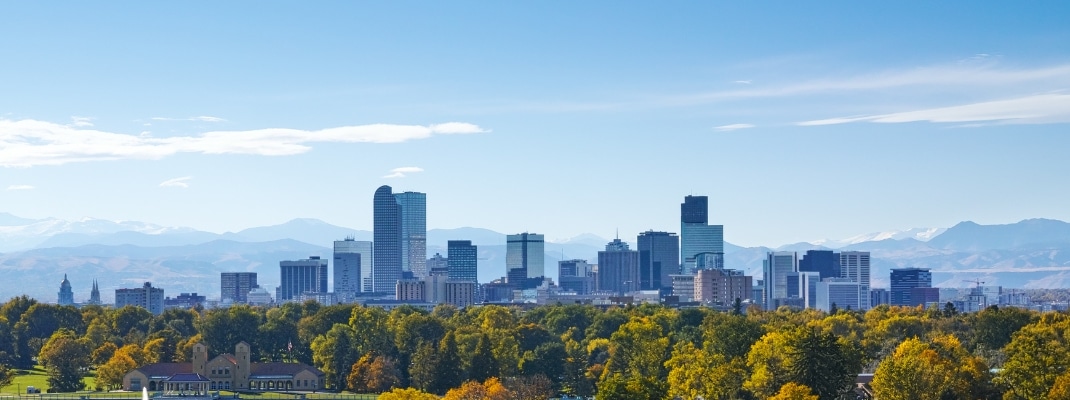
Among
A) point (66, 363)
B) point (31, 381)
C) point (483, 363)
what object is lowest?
point (31, 381)

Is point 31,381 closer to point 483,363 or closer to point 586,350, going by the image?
point 483,363

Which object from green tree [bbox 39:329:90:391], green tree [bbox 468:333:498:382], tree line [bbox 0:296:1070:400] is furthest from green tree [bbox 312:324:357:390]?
green tree [bbox 39:329:90:391]

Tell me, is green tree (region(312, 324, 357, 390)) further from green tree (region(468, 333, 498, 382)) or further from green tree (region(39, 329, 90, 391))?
green tree (region(39, 329, 90, 391))

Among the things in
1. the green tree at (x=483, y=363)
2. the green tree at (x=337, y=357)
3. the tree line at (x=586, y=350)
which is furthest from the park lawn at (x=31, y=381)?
the green tree at (x=483, y=363)

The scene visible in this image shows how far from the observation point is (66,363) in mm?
124125

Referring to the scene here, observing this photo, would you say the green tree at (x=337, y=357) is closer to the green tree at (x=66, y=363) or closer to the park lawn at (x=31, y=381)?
the park lawn at (x=31, y=381)

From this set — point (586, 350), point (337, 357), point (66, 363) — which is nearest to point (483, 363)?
point (337, 357)

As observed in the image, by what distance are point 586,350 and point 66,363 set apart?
43.4 metres

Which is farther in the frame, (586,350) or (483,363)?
(586,350)

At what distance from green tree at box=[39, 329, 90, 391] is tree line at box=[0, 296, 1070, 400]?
190 mm

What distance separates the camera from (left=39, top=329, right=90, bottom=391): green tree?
122688mm

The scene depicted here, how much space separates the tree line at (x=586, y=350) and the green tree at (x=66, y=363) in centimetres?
19

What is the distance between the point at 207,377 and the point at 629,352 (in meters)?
34.4

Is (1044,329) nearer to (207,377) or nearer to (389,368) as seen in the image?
(389,368)
